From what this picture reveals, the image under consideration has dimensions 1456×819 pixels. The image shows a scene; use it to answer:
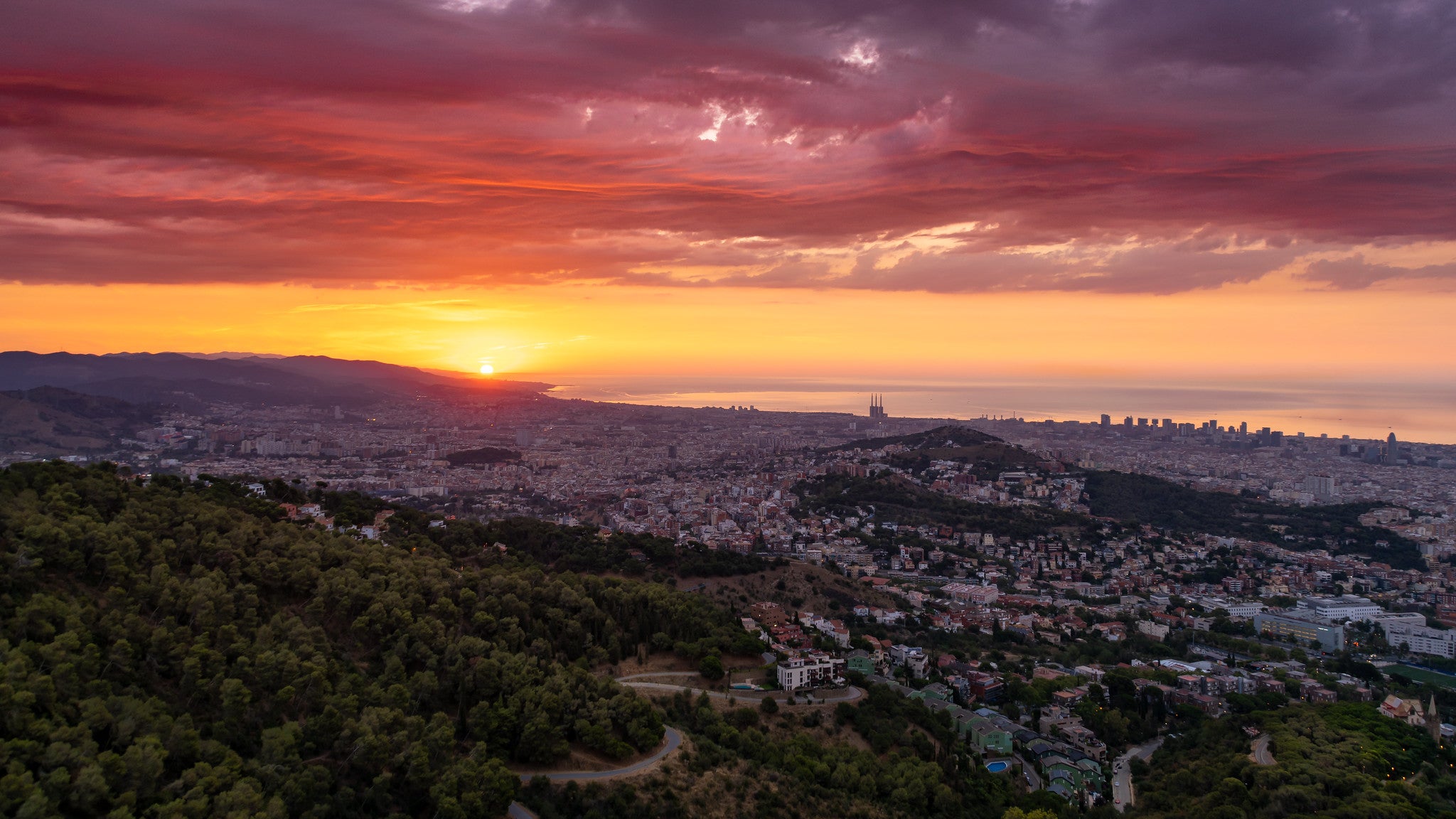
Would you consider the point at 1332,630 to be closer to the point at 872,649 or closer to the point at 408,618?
the point at 872,649

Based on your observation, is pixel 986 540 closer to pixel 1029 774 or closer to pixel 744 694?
pixel 1029 774

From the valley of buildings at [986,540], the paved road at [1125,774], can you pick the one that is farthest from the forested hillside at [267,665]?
the paved road at [1125,774]

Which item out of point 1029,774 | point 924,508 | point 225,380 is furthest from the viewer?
point 225,380

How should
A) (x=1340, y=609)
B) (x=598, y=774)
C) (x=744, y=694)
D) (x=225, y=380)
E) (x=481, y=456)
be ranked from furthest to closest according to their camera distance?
(x=225, y=380), (x=481, y=456), (x=1340, y=609), (x=744, y=694), (x=598, y=774)

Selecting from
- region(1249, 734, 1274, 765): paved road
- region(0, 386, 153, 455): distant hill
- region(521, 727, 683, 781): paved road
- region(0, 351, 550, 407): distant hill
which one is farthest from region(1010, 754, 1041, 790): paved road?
region(0, 351, 550, 407): distant hill

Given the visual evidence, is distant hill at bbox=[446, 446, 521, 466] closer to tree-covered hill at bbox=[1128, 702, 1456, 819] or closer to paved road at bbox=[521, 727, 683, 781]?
paved road at bbox=[521, 727, 683, 781]

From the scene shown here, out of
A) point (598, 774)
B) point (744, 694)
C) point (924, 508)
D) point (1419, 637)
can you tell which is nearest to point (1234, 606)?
point (1419, 637)

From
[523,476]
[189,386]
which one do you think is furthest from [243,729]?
[189,386]
